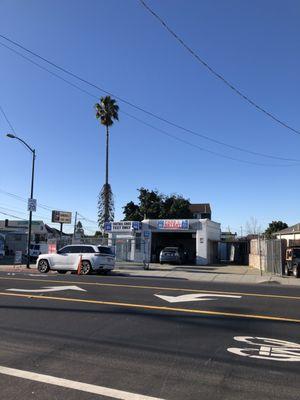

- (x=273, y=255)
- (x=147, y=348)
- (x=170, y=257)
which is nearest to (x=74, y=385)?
(x=147, y=348)

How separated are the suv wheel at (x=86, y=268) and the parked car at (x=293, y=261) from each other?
10.8 metres

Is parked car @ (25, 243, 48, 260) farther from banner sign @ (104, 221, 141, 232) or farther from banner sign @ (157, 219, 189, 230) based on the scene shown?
banner sign @ (157, 219, 189, 230)

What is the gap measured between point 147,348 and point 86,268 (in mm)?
18369

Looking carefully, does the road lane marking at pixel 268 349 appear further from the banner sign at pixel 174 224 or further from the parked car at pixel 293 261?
the banner sign at pixel 174 224

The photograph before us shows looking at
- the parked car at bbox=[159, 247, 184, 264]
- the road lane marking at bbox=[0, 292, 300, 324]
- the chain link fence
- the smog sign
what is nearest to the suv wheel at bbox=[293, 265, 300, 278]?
the chain link fence

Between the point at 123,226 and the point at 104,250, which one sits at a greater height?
the point at 123,226

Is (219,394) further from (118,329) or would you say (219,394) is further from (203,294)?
(203,294)

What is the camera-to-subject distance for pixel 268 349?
7852mm

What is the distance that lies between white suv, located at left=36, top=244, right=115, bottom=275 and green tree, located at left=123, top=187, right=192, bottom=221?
40.2m

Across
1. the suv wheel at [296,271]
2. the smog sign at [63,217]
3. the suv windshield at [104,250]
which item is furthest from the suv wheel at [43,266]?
the smog sign at [63,217]

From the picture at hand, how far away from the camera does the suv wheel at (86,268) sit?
25.9m

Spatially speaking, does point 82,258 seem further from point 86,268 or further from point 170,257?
point 170,257

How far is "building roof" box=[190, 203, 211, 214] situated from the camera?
297 ft

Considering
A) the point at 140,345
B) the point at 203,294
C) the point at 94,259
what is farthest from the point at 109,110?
the point at 140,345
